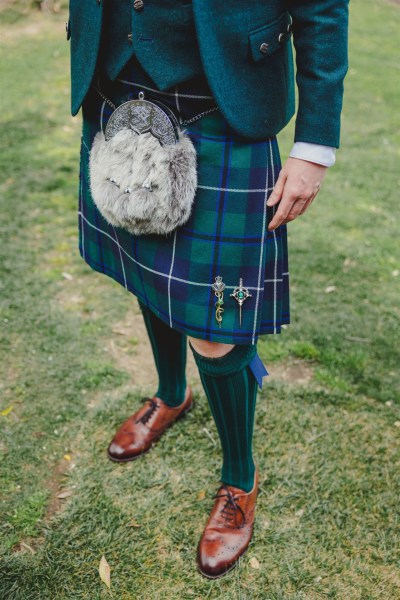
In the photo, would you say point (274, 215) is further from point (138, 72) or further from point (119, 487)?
point (119, 487)

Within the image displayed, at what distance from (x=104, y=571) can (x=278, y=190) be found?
4.22 ft

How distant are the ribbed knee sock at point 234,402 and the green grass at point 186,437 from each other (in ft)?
0.66

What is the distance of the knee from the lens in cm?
161

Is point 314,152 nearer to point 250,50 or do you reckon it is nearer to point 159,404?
point 250,50

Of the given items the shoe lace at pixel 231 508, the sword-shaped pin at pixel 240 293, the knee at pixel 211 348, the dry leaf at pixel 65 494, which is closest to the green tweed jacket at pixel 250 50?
the sword-shaped pin at pixel 240 293

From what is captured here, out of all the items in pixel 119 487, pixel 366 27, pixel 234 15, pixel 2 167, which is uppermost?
pixel 234 15

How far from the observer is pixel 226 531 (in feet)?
6.08

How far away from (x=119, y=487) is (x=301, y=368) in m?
1.03

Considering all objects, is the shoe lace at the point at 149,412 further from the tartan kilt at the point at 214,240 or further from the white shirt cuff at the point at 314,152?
the white shirt cuff at the point at 314,152

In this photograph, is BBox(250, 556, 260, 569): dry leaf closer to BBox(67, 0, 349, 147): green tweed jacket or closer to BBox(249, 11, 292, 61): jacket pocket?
BBox(67, 0, 349, 147): green tweed jacket

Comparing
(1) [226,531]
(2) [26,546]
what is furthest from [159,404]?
(2) [26,546]

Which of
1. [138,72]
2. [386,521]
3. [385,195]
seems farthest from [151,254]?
[385,195]

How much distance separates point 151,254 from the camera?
159cm

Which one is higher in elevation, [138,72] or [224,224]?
[138,72]
